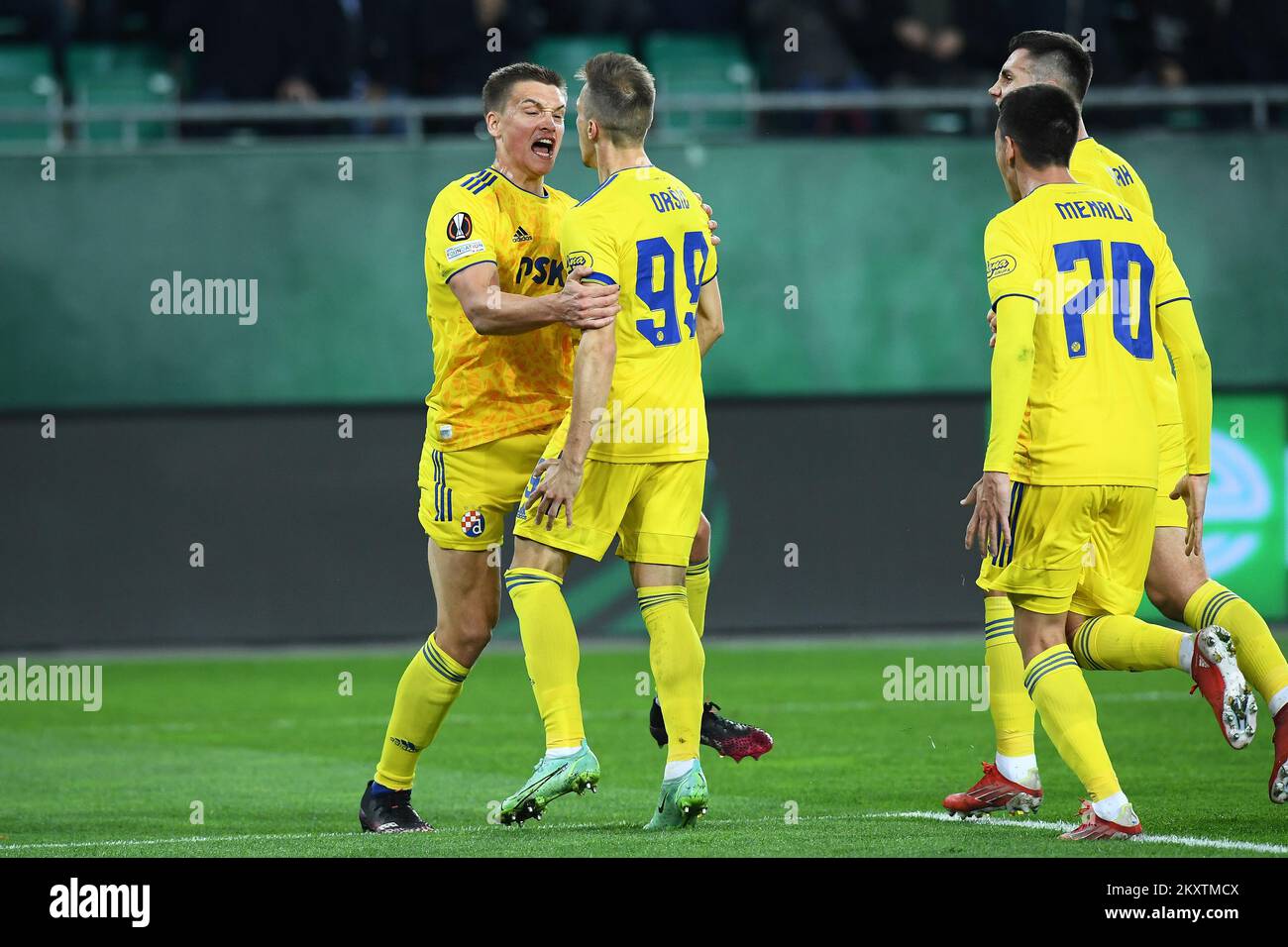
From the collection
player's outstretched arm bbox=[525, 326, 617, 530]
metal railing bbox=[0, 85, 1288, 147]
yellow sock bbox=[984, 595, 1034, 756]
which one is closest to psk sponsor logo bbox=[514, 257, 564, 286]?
player's outstretched arm bbox=[525, 326, 617, 530]

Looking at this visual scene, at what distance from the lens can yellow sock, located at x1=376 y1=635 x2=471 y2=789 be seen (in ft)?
21.3


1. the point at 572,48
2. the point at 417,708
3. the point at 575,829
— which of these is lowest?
the point at 575,829

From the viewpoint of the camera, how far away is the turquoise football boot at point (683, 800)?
5871 millimetres

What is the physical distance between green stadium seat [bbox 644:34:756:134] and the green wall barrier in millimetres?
341

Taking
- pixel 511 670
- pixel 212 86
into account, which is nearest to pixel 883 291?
pixel 511 670

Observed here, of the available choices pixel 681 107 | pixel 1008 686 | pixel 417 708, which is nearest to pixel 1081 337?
pixel 1008 686

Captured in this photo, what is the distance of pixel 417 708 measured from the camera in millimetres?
6523

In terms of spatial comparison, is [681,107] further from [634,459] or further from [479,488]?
[634,459]

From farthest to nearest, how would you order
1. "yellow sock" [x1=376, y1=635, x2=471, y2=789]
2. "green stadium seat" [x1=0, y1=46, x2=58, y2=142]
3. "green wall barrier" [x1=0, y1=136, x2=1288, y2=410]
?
"green stadium seat" [x1=0, y1=46, x2=58, y2=142], "green wall barrier" [x1=0, y1=136, x2=1288, y2=410], "yellow sock" [x1=376, y1=635, x2=471, y2=789]

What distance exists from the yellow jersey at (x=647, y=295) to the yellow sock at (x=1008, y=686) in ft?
3.95

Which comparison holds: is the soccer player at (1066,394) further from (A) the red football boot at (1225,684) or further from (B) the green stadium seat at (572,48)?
(B) the green stadium seat at (572,48)

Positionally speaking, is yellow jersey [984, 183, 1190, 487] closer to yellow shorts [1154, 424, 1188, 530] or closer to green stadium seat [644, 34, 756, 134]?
yellow shorts [1154, 424, 1188, 530]

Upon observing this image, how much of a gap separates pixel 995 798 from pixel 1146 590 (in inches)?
34.8

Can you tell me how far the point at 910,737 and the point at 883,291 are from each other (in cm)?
669
